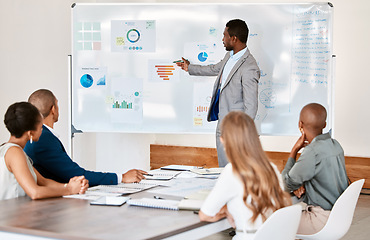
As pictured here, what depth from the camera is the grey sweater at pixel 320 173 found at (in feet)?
9.59

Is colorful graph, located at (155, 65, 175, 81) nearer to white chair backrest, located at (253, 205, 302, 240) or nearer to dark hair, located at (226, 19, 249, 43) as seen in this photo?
dark hair, located at (226, 19, 249, 43)

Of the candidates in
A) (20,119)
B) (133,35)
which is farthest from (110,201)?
(133,35)

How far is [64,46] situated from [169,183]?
403 centimetres

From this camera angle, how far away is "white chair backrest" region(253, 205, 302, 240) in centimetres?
202

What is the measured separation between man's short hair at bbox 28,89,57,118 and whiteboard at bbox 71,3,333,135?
2.54 meters

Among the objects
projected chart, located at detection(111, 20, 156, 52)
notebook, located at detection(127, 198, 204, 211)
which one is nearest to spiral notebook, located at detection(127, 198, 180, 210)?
notebook, located at detection(127, 198, 204, 211)

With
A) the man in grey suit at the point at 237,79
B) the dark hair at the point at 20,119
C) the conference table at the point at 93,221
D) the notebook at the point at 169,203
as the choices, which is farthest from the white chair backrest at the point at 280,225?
the man in grey suit at the point at 237,79

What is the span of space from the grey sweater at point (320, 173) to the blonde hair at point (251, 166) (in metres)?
0.77

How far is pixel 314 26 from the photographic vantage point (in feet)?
17.2

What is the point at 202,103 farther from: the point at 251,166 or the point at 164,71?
the point at 251,166

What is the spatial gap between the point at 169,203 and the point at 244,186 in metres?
0.40

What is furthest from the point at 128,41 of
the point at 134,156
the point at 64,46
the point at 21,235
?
the point at 21,235

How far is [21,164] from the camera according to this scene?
2469 mm

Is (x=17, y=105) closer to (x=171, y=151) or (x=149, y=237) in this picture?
(x=149, y=237)
